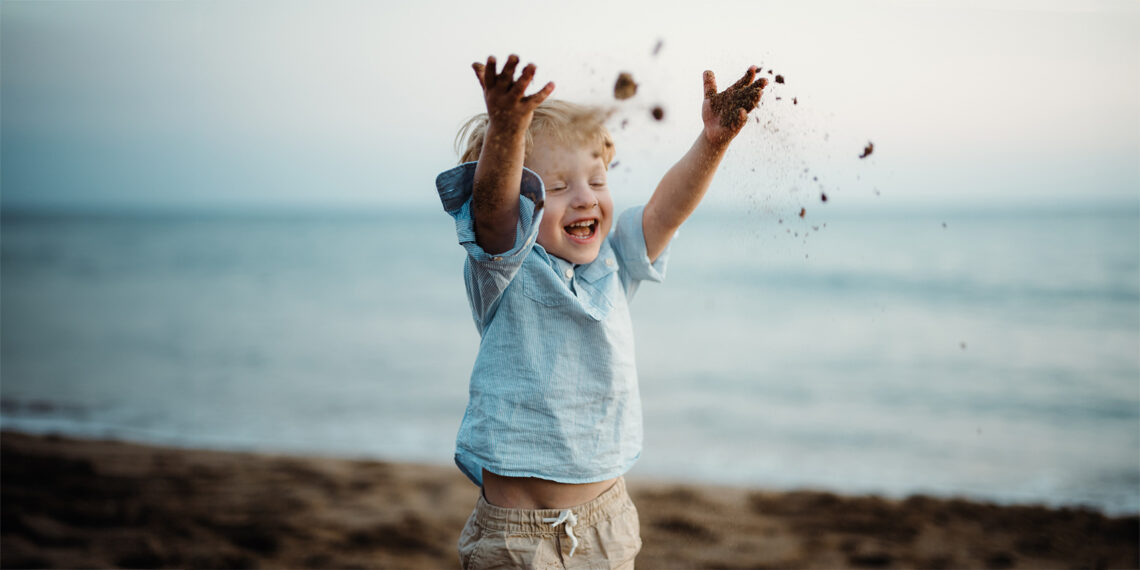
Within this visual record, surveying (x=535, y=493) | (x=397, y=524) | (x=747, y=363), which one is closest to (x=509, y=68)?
(x=535, y=493)

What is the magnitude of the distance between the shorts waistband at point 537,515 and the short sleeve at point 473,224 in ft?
1.55

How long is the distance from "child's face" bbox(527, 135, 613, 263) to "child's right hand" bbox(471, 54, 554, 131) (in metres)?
0.35

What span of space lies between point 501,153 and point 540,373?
1.66 ft

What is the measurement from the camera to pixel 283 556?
11.8 feet

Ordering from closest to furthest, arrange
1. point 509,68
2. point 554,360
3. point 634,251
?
point 509,68 < point 554,360 < point 634,251

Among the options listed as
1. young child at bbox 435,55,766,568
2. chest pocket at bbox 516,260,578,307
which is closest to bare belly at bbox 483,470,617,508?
young child at bbox 435,55,766,568

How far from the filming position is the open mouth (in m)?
1.78

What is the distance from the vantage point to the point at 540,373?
170 cm

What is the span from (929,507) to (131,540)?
4048mm

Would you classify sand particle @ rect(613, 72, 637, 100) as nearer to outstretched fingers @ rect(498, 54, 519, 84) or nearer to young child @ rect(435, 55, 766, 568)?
young child @ rect(435, 55, 766, 568)

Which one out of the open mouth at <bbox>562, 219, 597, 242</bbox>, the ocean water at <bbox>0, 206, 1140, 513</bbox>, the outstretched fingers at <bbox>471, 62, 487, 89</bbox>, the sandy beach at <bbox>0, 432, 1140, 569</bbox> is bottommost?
the sandy beach at <bbox>0, 432, 1140, 569</bbox>

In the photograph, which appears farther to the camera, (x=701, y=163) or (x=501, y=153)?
(x=701, y=163)

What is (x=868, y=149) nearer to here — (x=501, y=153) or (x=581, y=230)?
(x=581, y=230)

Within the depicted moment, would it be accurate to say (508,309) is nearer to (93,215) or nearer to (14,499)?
(14,499)
